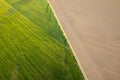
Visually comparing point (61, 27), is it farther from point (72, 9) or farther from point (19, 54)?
point (19, 54)

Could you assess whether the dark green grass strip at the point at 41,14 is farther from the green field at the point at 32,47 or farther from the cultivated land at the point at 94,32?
the cultivated land at the point at 94,32

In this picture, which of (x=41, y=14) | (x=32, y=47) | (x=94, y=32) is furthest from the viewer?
(x=41, y=14)

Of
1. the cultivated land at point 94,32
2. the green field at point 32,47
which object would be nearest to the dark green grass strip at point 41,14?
the green field at point 32,47

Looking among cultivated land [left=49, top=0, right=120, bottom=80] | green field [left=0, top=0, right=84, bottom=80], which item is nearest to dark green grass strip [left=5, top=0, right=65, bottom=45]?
green field [left=0, top=0, right=84, bottom=80]

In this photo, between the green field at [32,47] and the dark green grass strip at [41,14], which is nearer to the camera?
the green field at [32,47]

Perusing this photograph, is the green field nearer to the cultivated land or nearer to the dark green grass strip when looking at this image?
the dark green grass strip

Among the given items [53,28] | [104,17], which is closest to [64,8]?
[53,28]
